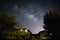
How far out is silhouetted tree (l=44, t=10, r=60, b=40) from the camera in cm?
659

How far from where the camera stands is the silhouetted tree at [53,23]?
6586 millimetres

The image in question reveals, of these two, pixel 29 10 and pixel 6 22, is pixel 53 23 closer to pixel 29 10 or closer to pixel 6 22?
pixel 29 10

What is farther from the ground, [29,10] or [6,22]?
[29,10]

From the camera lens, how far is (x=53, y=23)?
6.72 m

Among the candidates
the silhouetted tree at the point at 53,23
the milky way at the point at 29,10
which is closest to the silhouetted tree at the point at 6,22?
the milky way at the point at 29,10

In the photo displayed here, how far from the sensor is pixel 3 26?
21.4ft

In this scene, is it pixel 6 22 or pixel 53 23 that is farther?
pixel 53 23

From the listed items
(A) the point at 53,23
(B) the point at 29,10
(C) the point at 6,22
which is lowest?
(A) the point at 53,23

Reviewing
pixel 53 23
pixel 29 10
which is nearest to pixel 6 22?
pixel 29 10

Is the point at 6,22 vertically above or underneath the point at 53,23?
above

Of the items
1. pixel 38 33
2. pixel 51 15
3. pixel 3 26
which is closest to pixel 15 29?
pixel 3 26

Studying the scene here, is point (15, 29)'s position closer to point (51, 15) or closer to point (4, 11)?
point (4, 11)

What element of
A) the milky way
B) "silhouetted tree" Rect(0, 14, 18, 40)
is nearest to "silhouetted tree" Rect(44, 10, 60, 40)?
the milky way

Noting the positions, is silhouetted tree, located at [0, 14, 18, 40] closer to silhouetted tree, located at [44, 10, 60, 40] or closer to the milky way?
the milky way
